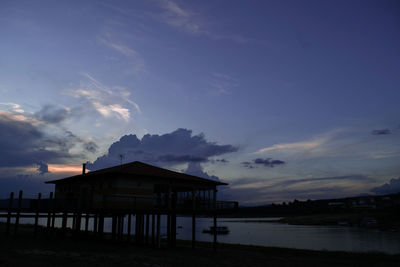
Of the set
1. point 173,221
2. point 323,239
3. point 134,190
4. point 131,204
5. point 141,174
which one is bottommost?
point 323,239

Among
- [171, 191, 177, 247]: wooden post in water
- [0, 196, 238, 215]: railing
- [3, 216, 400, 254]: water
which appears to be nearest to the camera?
[0, 196, 238, 215]: railing

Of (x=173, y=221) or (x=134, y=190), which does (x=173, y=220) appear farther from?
(x=134, y=190)

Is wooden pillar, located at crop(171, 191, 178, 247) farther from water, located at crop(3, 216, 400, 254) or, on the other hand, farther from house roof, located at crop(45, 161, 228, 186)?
water, located at crop(3, 216, 400, 254)

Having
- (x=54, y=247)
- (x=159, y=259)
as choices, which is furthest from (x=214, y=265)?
(x=54, y=247)

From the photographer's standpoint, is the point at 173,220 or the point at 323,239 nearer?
the point at 173,220

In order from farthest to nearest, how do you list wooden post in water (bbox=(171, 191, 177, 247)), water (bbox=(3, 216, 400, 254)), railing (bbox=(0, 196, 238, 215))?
water (bbox=(3, 216, 400, 254)), wooden post in water (bbox=(171, 191, 177, 247)), railing (bbox=(0, 196, 238, 215))

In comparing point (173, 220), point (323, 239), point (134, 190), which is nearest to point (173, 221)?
point (173, 220)

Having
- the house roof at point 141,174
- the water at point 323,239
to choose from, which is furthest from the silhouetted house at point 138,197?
the water at point 323,239

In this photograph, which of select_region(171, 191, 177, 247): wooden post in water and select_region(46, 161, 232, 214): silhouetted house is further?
select_region(171, 191, 177, 247): wooden post in water

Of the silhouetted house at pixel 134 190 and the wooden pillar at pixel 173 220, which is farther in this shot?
the wooden pillar at pixel 173 220

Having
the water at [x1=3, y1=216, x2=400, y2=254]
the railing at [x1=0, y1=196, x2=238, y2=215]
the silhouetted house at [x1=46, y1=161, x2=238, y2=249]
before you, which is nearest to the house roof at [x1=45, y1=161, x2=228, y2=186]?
the silhouetted house at [x1=46, y1=161, x2=238, y2=249]

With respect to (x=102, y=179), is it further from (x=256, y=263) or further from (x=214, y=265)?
(x=256, y=263)

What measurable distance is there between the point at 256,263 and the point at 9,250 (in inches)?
650

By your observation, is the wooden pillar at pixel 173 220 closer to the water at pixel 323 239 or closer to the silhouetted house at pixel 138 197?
the silhouetted house at pixel 138 197
